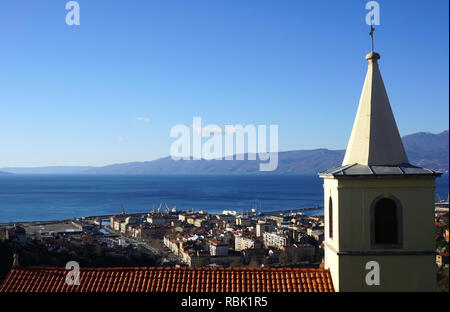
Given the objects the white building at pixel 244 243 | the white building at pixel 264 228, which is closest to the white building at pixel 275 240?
the white building at pixel 244 243

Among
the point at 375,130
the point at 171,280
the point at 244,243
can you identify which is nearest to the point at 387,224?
the point at 375,130

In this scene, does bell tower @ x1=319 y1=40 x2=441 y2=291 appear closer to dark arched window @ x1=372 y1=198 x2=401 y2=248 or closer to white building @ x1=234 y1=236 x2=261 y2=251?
dark arched window @ x1=372 y1=198 x2=401 y2=248

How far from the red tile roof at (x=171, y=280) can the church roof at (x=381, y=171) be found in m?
1.73

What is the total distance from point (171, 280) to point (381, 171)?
3691 mm

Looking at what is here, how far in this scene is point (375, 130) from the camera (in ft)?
22.7

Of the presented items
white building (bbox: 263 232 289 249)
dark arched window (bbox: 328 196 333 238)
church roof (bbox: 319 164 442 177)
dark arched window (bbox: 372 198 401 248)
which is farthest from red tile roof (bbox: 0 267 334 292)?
white building (bbox: 263 232 289 249)

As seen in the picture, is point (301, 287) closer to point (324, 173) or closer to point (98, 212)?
point (324, 173)

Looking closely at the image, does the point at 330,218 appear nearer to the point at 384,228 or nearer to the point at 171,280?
the point at 384,228

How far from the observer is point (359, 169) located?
22.1 feet

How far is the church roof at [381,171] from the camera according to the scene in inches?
257

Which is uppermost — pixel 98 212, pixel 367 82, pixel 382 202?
pixel 367 82

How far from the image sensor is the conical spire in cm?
688
